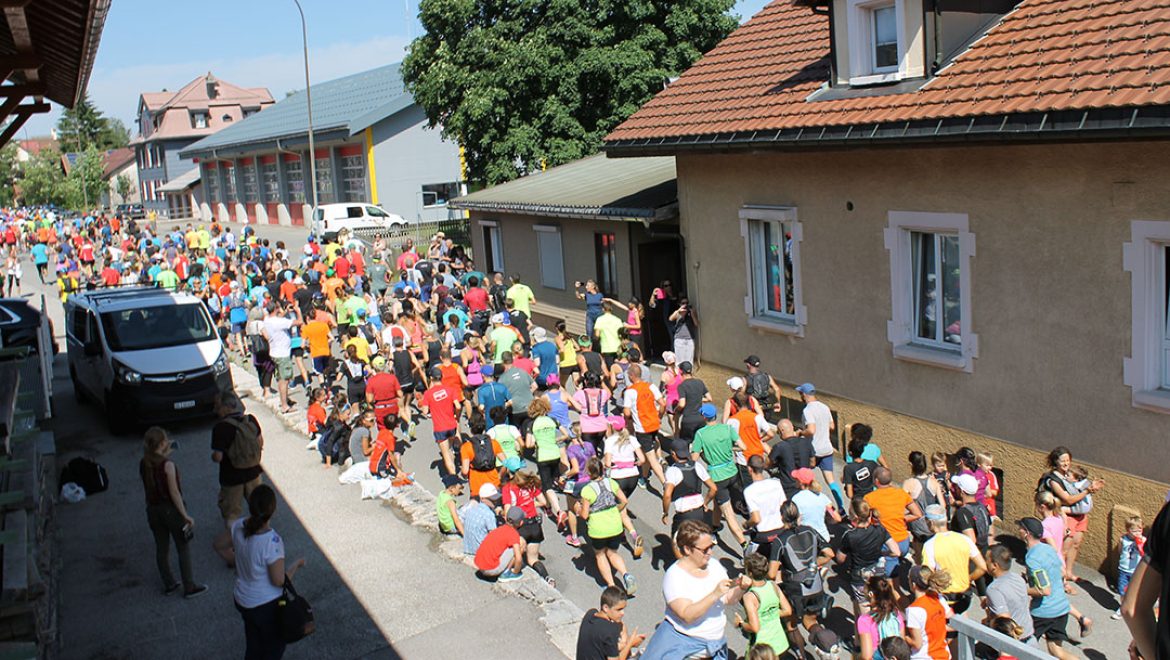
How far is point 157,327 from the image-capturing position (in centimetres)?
1622

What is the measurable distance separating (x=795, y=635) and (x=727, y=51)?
1026cm

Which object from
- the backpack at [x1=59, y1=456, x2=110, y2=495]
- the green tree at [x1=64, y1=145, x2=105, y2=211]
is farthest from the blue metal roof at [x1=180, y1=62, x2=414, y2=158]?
the backpack at [x1=59, y1=456, x2=110, y2=495]

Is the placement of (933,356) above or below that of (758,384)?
above

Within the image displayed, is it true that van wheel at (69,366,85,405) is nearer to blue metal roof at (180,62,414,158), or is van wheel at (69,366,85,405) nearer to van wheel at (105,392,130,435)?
van wheel at (105,392,130,435)

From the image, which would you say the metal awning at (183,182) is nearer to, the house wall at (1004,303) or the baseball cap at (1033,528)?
the house wall at (1004,303)

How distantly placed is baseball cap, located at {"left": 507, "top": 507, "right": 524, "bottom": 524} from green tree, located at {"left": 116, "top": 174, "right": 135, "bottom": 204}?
294 feet

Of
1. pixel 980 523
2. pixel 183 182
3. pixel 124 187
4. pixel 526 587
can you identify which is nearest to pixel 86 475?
pixel 526 587

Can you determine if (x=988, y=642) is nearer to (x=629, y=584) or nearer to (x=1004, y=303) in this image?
(x=629, y=584)

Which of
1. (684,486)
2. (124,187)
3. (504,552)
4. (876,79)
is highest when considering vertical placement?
(124,187)

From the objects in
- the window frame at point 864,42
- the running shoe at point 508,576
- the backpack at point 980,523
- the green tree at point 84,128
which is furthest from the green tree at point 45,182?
the backpack at point 980,523

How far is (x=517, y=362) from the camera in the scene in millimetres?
13719

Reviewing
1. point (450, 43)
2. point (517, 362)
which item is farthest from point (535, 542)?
point (450, 43)

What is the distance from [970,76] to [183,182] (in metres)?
62.8

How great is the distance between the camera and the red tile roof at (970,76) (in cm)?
952
